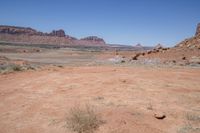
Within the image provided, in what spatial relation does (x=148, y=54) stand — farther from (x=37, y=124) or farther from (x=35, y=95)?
(x=37, y=124)

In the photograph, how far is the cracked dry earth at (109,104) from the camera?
7004 millimetres

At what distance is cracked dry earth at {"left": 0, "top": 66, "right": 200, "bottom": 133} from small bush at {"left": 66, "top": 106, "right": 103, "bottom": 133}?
6.7 inches

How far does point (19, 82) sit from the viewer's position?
14508 millimetres

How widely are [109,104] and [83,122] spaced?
A: 206 cm

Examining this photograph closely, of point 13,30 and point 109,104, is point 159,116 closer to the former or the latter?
point 109,104

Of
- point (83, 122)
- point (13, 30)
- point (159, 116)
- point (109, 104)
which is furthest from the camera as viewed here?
point (13, 30)

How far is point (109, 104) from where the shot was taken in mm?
8844

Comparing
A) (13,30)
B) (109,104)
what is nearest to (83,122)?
(109,104)

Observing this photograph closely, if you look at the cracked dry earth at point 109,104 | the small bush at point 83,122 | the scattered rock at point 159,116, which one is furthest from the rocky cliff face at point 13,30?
the scattered rock at point 159,116

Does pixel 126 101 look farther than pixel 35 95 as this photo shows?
No

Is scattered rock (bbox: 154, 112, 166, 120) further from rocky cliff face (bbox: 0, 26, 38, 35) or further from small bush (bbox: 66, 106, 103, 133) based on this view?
rocky cliff face (bbox: 0, 26, 38, 35)

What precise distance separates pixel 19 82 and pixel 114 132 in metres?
9.35

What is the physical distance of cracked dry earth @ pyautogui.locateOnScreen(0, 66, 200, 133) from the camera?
23.0ft

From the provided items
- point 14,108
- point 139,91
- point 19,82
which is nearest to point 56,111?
point 14,108
